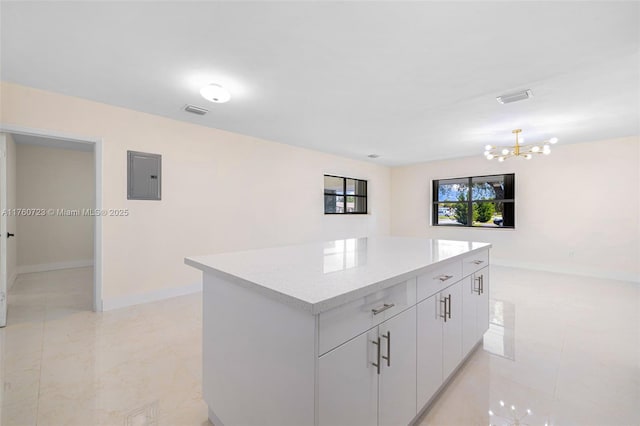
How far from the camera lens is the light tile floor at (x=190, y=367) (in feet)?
5.18

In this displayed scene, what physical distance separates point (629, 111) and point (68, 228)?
9.25 meters

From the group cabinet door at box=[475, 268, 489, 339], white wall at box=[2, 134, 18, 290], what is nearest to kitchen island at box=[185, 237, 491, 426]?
cabinet door at box=[475, 268, 489, 339]

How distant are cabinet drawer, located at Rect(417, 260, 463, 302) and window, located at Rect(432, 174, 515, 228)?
489cm

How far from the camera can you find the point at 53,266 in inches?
213

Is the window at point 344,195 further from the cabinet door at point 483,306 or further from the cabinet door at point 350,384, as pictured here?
the cabinet door at point 350,384

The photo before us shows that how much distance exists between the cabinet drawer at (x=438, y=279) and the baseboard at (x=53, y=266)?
692 cm

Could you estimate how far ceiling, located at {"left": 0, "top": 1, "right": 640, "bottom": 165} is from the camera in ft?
5.65

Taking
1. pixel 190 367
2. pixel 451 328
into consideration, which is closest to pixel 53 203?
pixel 190 367

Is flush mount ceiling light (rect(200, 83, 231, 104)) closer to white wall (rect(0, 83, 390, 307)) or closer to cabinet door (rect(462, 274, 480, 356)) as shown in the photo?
white wall (rect(0, 83, 390, 307))

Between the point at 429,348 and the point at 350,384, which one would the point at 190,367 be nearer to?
the point at 350,384

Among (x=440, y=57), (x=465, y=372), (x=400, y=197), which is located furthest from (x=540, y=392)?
(x=400, y=197)

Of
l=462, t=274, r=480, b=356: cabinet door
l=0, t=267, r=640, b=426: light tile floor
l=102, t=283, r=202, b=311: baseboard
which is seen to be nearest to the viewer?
l=0, t=267, r=640, b=426: light tile floor

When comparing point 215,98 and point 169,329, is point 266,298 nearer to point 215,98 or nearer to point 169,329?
point 169,329

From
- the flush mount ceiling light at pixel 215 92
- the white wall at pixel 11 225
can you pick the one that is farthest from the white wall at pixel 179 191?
the white wall at pixel 11 225
